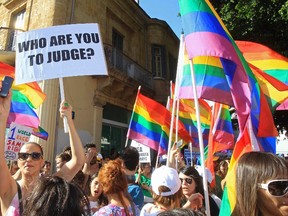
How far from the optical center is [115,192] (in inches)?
103

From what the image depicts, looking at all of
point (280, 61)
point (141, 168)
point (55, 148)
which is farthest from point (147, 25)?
point (280, 61)

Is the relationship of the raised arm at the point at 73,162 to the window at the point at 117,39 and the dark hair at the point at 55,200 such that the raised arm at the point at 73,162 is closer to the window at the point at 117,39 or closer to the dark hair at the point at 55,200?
the dark hair at the point at 55,200

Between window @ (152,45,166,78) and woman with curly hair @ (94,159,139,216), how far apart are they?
14852 millimetres

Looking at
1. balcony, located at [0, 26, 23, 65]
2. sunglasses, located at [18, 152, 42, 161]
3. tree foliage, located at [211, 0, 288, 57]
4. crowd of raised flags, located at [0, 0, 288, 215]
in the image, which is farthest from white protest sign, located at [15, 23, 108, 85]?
balcony, located at [0, 26, 23, 65]

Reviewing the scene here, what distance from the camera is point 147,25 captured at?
17.3 meters

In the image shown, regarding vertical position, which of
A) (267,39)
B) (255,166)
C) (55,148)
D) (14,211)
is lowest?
(14,211)

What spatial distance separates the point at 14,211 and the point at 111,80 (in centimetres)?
1068

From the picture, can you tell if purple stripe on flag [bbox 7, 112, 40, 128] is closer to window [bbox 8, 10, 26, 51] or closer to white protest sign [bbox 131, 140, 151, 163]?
white protest sign [bbox 131, 140, 151, 163]

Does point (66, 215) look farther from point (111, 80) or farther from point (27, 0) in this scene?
point (27, 0)

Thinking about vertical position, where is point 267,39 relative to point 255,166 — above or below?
above

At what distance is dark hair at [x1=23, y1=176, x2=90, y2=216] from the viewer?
1511mm

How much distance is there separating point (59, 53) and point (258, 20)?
5.95 m

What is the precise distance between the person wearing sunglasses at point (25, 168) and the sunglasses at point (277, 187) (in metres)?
1.33

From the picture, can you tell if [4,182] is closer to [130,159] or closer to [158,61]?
[130,159]
